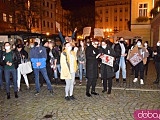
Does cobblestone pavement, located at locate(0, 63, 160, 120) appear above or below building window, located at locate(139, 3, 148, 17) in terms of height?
below

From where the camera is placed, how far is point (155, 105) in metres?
7.32

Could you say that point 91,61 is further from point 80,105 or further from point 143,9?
point 143,9

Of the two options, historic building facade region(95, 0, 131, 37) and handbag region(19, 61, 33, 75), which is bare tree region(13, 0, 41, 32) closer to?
handbag region(19, 61, 33, 75)

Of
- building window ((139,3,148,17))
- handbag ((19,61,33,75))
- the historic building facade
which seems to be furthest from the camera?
the historic building facade

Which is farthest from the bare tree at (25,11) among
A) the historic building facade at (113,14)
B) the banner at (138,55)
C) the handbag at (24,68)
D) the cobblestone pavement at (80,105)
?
the historic building facade at (113,14)

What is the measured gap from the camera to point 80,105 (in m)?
7.48

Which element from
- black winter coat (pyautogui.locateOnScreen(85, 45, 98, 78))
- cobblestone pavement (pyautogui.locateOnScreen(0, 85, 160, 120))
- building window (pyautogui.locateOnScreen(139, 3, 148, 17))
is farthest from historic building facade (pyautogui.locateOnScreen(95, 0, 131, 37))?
black winter coat (pyautogui.locateOnScreen(85, 45, 98, 78))

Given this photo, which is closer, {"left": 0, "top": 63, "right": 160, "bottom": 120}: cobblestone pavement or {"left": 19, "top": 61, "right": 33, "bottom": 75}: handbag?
{"left": 0, "top": 63, "right": 160, "bottom": 120}: cobblestone pavement

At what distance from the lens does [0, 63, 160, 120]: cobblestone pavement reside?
6.54 m

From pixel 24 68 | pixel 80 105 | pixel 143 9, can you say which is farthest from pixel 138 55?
pixel 143 9

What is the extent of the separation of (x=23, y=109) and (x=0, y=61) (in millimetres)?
2250

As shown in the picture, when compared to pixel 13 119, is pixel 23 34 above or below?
above

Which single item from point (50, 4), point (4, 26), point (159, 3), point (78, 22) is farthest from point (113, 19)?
point (159, 3)

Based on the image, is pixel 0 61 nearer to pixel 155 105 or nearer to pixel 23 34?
pixel 155 105
